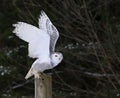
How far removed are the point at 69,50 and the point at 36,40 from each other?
2.62 meters

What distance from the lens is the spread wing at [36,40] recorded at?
11.8ft

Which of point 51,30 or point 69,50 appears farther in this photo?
point 69,50

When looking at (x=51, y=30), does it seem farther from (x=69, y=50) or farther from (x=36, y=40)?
(x=69, y=50)

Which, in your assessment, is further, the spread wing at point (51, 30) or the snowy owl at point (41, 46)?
the spread wing at point (51, 30)

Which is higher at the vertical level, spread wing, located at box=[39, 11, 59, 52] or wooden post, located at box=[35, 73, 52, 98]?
spread wing, located at box=[39, 11, 59, 52]

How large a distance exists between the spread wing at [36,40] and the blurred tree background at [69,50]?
200 centimetres

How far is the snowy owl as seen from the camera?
3.50 meters

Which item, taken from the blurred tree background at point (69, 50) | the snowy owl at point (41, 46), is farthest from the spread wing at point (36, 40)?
the blurred tree background at point (69, 50)

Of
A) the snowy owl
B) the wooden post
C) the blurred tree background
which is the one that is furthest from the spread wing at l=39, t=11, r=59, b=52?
the blurred tree background

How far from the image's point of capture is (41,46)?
3627 millimetres

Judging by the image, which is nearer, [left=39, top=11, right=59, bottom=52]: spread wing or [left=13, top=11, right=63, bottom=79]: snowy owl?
[left=13, top=11, right=63, bottom=79]: snowy owl

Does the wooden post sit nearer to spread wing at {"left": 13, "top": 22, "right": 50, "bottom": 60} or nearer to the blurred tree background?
spread wing at {"left": 13, "top": 22, "right": 50, "bottom": 60}

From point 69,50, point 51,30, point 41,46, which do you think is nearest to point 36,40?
point 41,46

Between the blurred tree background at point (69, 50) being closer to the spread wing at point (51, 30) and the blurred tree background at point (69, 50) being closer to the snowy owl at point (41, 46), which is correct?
the spread wing at point (51, 30)
